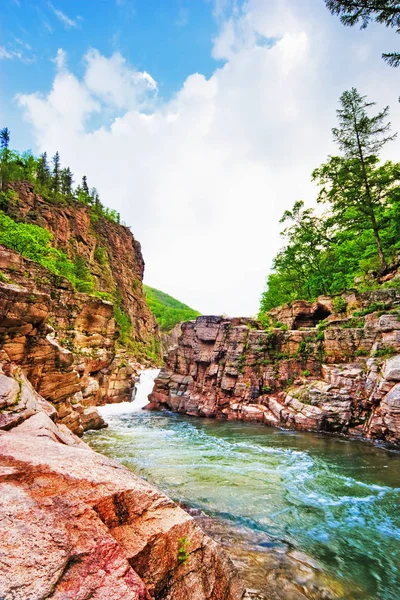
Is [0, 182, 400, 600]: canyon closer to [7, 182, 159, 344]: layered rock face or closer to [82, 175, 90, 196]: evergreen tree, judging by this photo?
[7, 182, 159, 344]: layered rock face

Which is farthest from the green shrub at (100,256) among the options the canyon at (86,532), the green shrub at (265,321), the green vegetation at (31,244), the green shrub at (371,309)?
the canyon at (86,532)

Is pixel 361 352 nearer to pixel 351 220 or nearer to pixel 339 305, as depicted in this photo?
pixel 339 305

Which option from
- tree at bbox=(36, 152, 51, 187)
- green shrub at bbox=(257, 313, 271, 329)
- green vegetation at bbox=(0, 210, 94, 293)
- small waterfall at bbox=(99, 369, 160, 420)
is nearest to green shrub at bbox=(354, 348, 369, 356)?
green shrub at bbox=(257, 313, 271, 329)

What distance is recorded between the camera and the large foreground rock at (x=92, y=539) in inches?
98.4

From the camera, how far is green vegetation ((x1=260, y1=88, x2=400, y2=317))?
22900mm

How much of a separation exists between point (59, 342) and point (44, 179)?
5978cm

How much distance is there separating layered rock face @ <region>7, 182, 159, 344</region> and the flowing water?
44.7 metres

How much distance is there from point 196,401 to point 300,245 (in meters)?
19.4

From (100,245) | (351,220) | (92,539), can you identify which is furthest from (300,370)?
(100,245)

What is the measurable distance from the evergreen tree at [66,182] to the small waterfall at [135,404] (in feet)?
169

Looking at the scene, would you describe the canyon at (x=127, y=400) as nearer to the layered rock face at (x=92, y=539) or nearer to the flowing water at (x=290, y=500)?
the layered rock face at (x=92, y=539)

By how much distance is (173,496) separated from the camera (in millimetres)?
8578

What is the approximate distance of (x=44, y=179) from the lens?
6494 centimetres

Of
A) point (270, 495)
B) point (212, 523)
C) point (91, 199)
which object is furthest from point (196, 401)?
point (91, 199)
